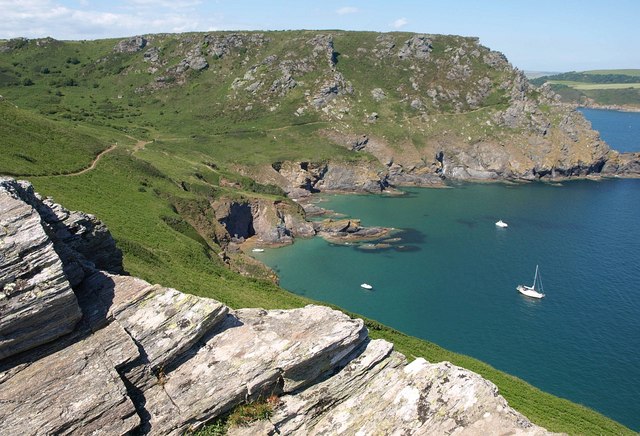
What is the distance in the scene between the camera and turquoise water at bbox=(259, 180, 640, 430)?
5984cm

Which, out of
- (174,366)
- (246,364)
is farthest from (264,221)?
(246,364)

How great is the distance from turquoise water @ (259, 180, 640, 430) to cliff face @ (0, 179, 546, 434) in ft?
151

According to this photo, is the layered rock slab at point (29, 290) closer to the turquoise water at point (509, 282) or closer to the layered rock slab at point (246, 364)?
the layered rock slab at point (246, 364)

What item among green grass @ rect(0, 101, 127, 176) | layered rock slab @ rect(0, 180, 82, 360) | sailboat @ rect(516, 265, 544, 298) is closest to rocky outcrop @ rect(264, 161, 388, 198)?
sailboat @ rect(516, 265, 544, 298)

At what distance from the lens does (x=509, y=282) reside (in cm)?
8425

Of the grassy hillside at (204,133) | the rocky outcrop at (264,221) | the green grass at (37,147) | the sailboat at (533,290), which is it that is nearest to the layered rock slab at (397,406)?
the grassy hillside at (204,133)

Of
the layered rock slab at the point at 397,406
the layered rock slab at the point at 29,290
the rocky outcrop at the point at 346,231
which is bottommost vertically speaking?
the rocky outcrop at the point at 346,231

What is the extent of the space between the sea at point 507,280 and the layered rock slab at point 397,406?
45.3 metres

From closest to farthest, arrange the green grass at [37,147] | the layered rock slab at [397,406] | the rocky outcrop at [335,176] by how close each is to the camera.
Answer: the layered rock slab at [397,406]
the green grass at [37,147]
the rocky outcrop at [335,176]

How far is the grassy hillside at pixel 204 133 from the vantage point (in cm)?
4103

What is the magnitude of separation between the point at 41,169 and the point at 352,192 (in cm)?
10217

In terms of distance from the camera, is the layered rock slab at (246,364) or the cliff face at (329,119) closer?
the layered rock slab at (246,364)

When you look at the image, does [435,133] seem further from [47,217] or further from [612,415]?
[47,217]

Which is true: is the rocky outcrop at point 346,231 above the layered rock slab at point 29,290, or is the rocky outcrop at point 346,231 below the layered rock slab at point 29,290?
below
